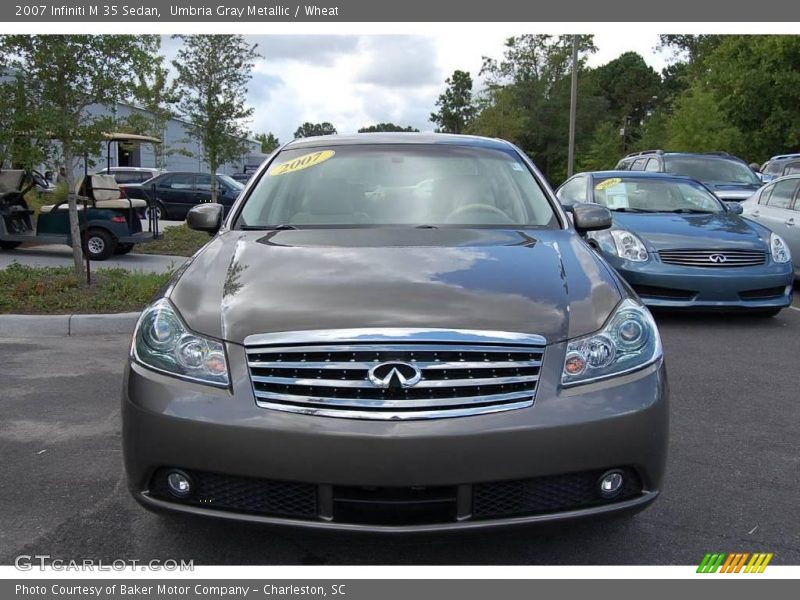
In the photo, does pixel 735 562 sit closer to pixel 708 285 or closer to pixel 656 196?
pixel 708 285

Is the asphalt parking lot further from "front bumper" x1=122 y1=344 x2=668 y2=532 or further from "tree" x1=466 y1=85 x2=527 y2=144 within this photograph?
"tree" x1=466 y1=85 x2=527 y2=144

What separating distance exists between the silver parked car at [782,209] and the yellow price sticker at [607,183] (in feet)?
6.71

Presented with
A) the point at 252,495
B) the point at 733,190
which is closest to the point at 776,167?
the point at 733,190

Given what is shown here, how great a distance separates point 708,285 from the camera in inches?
288

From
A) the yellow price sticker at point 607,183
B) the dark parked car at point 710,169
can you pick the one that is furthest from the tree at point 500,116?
the yellow price sticker at point 607,183

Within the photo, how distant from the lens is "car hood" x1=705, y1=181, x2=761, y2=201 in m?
13.4

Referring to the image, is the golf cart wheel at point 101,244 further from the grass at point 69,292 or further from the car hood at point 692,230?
the car hood at point 692,230

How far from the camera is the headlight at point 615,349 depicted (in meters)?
2.66

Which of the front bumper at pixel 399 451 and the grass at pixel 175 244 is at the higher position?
the front bumper at pixel 399 451

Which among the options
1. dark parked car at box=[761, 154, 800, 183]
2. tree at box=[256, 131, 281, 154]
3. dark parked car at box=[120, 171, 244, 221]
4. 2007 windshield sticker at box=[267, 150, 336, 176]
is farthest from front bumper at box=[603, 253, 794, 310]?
tree at box=[256, 131, 281, 154]

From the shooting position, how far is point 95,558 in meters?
2.88

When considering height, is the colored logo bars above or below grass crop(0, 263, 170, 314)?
above

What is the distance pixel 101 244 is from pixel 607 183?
24.1 feet

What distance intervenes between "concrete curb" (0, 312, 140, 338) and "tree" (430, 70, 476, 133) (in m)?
103
